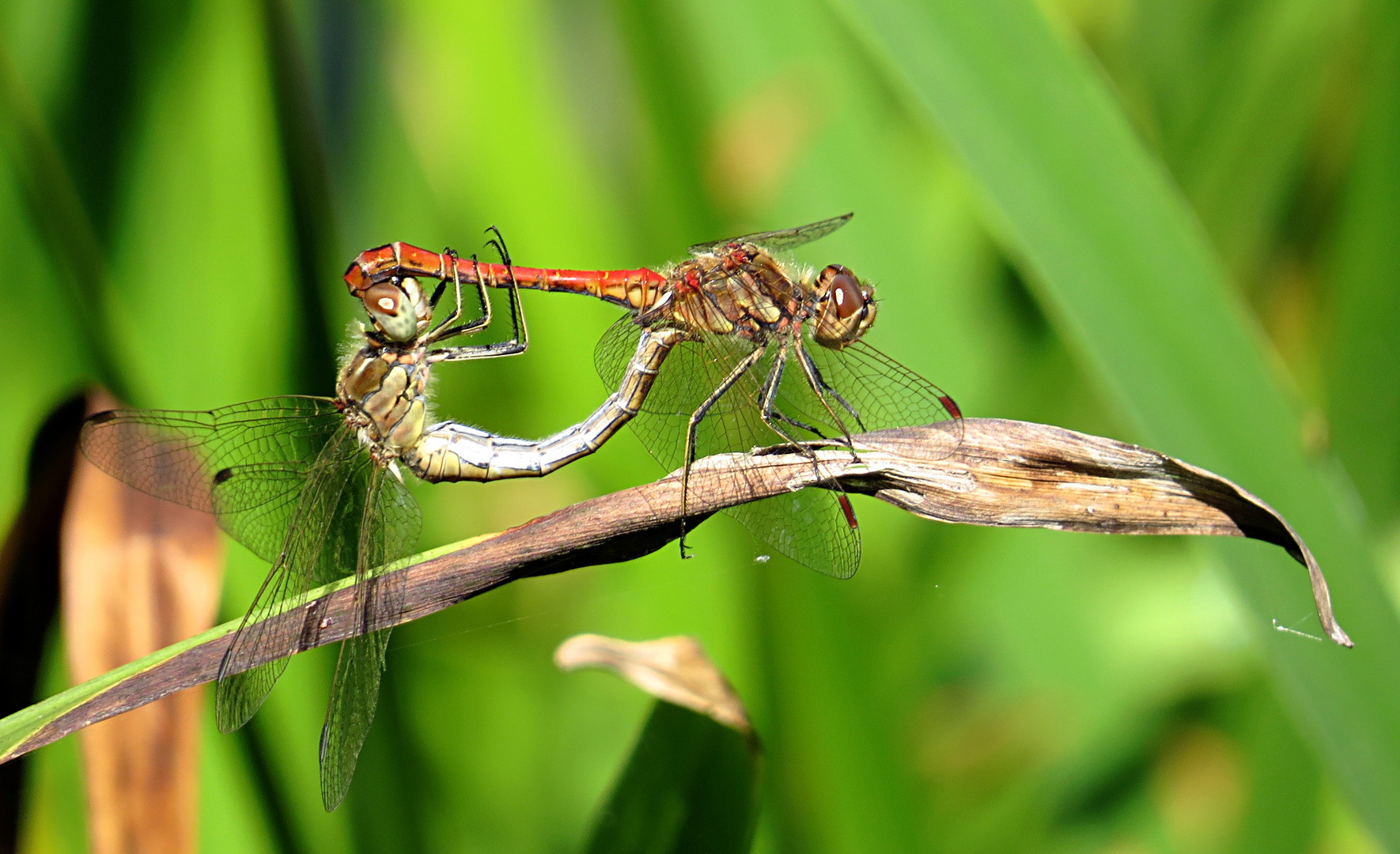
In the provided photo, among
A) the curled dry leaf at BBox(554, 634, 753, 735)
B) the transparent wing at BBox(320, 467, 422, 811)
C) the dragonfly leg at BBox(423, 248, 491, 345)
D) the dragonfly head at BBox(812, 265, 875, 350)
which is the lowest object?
the curled dry leaf at BBox(554, 634, 753, 735)

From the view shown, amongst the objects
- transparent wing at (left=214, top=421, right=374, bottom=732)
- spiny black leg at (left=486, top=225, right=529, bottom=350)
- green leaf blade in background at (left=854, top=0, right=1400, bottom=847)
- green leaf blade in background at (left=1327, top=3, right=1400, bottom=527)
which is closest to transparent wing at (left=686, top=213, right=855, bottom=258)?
spiny black leg at (left=486, top=225, right=529, bottom=350)

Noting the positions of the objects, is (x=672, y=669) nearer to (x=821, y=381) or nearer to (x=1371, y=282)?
(x=821, y=381)

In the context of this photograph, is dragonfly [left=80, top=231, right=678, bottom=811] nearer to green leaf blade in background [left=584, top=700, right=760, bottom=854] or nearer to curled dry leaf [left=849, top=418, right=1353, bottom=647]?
green leaf blade in background [left=584, top=700, right=760, bottom=854]

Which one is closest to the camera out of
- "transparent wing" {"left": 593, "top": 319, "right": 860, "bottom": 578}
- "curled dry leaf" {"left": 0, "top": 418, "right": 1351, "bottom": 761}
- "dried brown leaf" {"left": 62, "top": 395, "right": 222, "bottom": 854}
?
"curled dry leaf" {"left": 0, "top": 418, "right": 1351, "bottom": 761}

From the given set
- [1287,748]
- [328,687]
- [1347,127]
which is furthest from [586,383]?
[1347,127]

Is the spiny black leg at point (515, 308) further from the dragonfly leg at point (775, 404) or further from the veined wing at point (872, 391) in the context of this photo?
the veined wing at point (872, 391)

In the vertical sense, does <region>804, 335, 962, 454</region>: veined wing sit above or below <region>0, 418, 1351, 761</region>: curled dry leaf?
above
